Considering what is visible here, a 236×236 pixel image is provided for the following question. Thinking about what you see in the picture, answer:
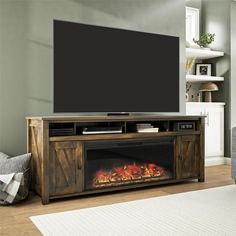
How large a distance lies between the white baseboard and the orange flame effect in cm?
154

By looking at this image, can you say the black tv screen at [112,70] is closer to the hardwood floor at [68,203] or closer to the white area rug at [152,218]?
the hardwood floor at [68,203]

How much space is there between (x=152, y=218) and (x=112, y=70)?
1.64 m

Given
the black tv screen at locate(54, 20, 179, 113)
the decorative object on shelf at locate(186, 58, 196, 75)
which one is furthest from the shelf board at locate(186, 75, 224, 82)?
the black tv screen at locate(54, 20, 179, 113)

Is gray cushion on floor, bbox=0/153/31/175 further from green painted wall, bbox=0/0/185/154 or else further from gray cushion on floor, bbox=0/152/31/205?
green painted wall, bbox=0/0/185/154

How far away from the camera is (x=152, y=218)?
2.34 meters

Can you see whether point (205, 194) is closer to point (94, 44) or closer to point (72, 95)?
point (72, 95)

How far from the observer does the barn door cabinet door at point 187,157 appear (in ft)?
11.5

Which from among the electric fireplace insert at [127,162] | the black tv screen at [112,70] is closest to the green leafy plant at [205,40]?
the black tv screen at [112,70]

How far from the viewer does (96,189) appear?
3033 millimetres

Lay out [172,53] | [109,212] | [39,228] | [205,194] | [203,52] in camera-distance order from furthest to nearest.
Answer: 1. [203,52]
2. [172,53]
3. [205,194]
4. [109,212]
5. [39,228]

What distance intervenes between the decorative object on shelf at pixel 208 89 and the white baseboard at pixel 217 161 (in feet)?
2.98

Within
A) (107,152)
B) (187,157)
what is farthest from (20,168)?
(187,157)

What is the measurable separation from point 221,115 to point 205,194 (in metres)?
2.10

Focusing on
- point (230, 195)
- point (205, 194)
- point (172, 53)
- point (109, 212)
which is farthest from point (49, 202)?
point (172, 53)
